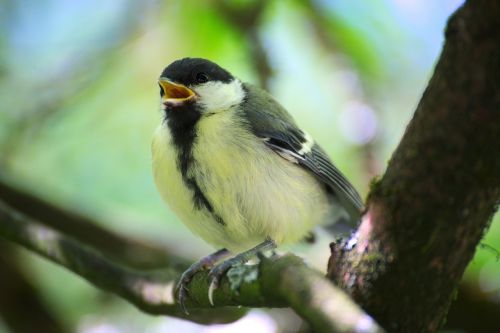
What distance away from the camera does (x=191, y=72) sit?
249 centimetres

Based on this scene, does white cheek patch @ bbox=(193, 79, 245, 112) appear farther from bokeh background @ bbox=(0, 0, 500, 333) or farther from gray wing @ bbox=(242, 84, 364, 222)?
bokeh background @ bbox=(0, 0, 500, 333)

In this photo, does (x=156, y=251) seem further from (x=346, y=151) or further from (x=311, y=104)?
(x=311, y=104)

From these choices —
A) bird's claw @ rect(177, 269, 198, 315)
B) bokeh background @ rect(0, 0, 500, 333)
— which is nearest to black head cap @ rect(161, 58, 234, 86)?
bokeh background @ rect(0, 0, 500, 333)

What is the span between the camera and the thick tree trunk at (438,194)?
44.8 inches

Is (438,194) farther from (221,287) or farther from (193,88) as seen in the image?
(193,88)

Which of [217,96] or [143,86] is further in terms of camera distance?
[143,86]

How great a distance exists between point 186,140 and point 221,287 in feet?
2.21

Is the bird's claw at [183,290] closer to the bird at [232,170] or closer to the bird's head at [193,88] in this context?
the bird at [232,170]

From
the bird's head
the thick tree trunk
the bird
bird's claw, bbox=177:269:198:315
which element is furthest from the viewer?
the bird's head

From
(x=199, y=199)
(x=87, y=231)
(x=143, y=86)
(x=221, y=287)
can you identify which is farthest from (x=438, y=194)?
(x=143, y=86)

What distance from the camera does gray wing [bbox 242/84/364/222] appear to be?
8.04ft

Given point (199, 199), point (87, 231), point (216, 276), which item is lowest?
point (87, 231)

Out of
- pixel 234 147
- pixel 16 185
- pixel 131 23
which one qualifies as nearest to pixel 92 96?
pixel 131 23

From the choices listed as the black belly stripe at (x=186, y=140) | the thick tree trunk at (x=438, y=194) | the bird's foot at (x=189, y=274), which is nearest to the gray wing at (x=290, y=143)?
the black belly stripe at (x=186, y=140)
